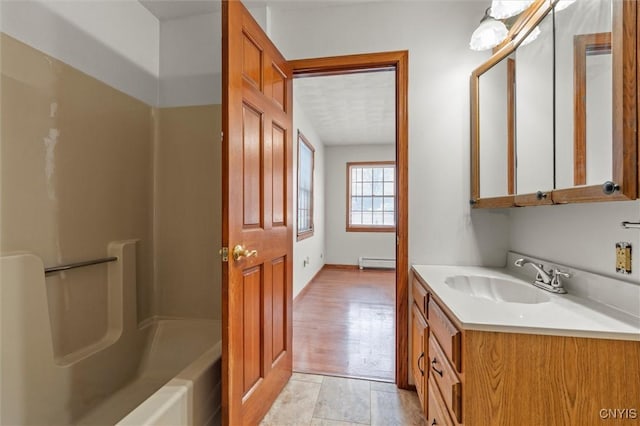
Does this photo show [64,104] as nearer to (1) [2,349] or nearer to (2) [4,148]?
(2) [4,148]

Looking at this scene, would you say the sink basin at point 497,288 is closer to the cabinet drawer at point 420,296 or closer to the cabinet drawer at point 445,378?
the cabinet drawer at point 420,296

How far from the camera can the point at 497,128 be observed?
166 cm

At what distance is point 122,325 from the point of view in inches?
70.2

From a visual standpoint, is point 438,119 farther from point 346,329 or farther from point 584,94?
point 346,329

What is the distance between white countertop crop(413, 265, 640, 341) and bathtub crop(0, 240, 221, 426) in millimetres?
1144

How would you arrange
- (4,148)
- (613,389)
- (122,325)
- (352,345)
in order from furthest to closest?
1. (352,345)
2. (122,325)
3. (4,148)
4. (613,389)

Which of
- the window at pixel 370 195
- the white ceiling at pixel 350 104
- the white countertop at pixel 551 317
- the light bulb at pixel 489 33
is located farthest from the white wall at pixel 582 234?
the window at pixel 370 195

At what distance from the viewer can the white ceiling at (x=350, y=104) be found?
3055 millimetres

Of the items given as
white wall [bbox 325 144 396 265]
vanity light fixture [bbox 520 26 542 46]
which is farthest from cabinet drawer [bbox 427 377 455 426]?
white wall [bbox 325 144 396 265]

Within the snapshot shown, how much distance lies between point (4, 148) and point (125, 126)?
27.5 inches

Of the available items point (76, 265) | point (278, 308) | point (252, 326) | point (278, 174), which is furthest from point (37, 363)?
point (278, 174)

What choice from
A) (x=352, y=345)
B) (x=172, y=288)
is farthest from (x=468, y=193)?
(x=172, y=288)

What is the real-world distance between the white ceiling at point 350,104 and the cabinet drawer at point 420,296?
2.10 m

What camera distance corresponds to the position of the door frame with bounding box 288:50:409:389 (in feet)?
6.18
